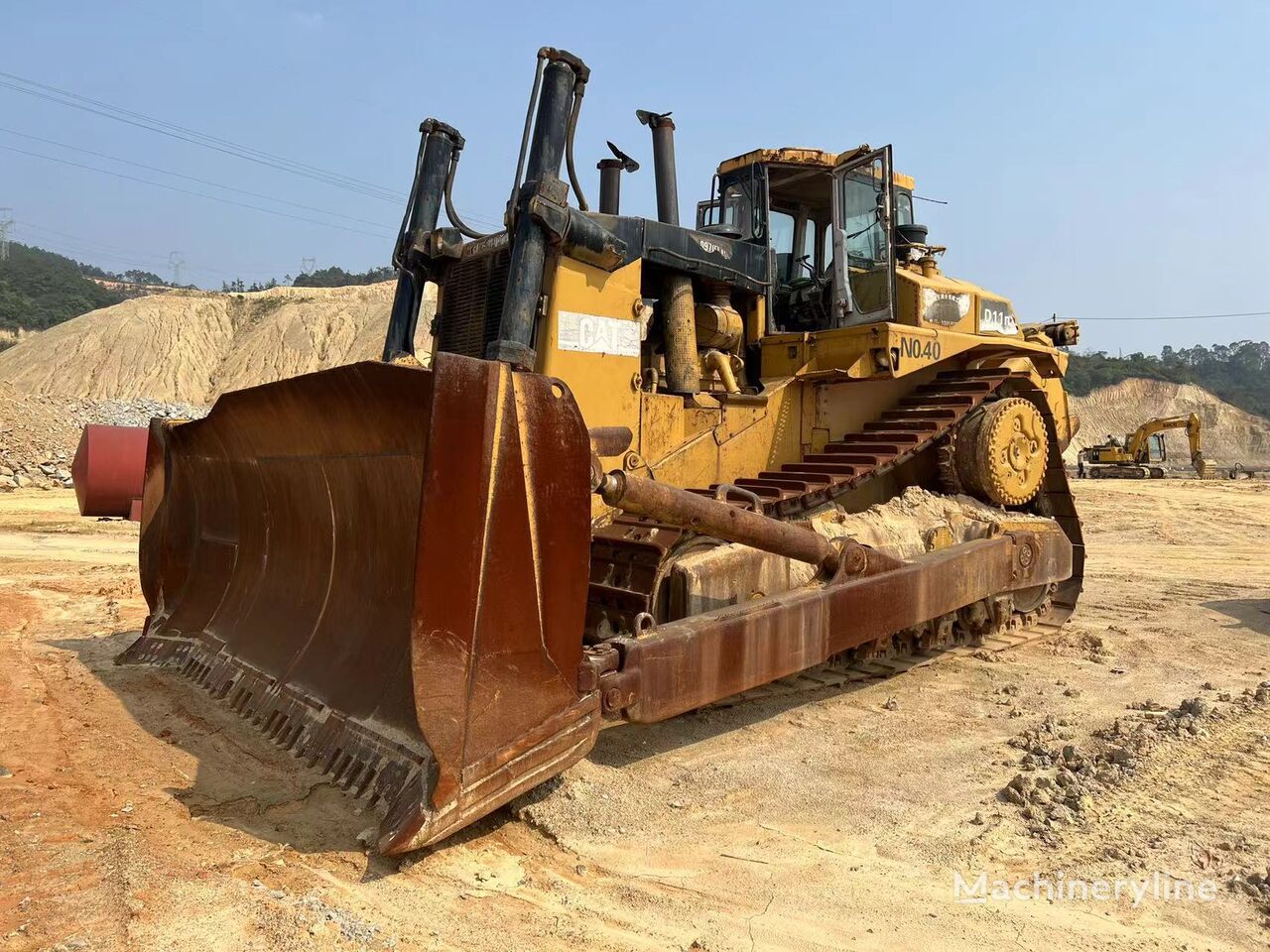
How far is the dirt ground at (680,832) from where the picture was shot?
250 cm

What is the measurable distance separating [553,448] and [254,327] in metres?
55.2

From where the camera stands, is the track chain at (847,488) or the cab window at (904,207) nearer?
the track chain at (847,488)

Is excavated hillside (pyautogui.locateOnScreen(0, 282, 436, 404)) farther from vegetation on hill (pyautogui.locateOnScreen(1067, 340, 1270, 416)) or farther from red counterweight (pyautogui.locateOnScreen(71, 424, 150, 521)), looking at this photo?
vegetation on hill (pyautogui.locateOnScreen(1067, 340, 1270, 416))

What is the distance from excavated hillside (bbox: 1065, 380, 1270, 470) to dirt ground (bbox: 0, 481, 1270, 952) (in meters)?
53.6

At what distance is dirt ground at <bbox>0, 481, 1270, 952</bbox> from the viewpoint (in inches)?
98.4

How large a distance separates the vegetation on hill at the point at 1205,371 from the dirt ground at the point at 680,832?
52.4 metres

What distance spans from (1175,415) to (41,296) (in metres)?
84.2

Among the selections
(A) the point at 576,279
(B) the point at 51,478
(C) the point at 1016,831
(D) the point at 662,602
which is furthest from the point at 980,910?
(B) the point at 51,478

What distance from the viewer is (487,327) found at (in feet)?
16.1

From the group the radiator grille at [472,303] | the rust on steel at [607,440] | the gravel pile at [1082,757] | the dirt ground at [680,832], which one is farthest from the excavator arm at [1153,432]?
the rust on steel at [607,440]

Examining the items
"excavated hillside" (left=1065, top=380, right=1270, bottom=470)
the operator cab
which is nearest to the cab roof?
the operator cab

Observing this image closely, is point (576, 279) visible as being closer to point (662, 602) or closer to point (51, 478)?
point (662, 602)

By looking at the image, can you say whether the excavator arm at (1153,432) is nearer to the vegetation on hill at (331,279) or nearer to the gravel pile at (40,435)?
the gravel pile at (40,435)

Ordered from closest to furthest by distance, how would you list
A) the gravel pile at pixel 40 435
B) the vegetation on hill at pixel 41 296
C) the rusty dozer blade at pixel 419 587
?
the rusty dozer blade at pixel 419 587 → the gravel pile at pixel 40 435 → the vegetation on hill at pixel 41 296
